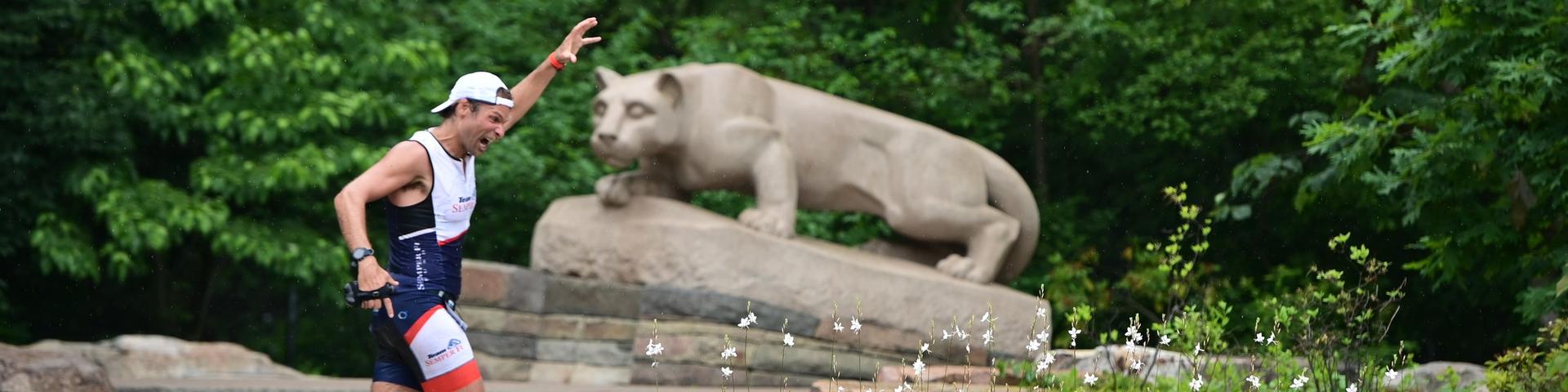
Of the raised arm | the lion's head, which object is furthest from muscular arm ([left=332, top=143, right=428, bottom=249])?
the lion's head

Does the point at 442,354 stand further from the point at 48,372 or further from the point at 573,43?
the point at 48,372

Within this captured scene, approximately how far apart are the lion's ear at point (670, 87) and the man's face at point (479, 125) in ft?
15.5

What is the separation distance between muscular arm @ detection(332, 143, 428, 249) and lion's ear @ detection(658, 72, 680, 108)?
4830mm

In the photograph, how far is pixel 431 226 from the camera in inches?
155

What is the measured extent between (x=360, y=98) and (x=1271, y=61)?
7.18 metres

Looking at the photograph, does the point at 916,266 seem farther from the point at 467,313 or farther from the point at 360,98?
the point at 360,98

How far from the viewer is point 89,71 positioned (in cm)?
1160

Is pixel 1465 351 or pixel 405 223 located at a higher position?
pixel 405 223

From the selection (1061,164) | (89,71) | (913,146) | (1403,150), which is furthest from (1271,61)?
(89,71)

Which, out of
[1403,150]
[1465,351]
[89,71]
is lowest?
[1465,351]

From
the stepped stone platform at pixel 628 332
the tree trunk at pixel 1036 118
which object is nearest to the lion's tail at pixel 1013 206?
the stepped stone platform at pixel 628 332

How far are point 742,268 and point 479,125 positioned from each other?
4.74 m

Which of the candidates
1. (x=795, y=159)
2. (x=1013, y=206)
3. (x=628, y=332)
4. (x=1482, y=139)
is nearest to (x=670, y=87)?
(x=795, y=159)

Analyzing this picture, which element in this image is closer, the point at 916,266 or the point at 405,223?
the point at 405,223
